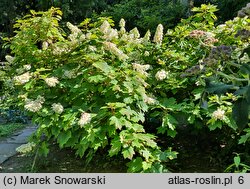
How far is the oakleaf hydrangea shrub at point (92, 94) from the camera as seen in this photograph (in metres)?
2.58

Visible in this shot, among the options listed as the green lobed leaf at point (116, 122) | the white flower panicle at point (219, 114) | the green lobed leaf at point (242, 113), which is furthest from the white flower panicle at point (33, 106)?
the green lobed leaf at point (242, 113)

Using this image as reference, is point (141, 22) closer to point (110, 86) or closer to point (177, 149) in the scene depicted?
point (177, 149)

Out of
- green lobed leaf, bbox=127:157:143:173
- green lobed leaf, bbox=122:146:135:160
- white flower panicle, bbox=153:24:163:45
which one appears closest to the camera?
green lobed leaf, bbox=122:146:135:160

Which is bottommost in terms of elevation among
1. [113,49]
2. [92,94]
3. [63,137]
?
[63,137]

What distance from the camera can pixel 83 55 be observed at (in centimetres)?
285

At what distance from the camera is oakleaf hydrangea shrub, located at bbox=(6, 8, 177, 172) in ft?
8.48

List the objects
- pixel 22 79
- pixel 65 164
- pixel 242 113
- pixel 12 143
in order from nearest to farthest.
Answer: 1. pixel 242 113
2. pixel 22 79
3. pixel 65 164
4. pixel 12 143

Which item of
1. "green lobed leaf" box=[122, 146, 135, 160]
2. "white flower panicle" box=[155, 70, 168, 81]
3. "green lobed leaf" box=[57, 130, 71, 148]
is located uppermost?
"white flower panicle" box=[155, 70, 168, 81]

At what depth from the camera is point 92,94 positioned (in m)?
2.98

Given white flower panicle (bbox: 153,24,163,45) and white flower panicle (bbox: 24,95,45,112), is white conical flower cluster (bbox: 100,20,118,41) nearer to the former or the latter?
white flower panicle (bbox: 153,24,163,45)

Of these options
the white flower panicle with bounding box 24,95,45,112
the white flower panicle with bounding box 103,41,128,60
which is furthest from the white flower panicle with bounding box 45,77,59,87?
the white flower panicle with bounding box 103,41,128,60

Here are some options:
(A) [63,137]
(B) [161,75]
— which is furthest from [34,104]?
(B) [161,75]

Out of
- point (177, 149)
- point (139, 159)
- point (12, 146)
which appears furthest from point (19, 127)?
point (139, 159)

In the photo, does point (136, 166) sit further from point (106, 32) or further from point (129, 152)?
point (106, 32)
